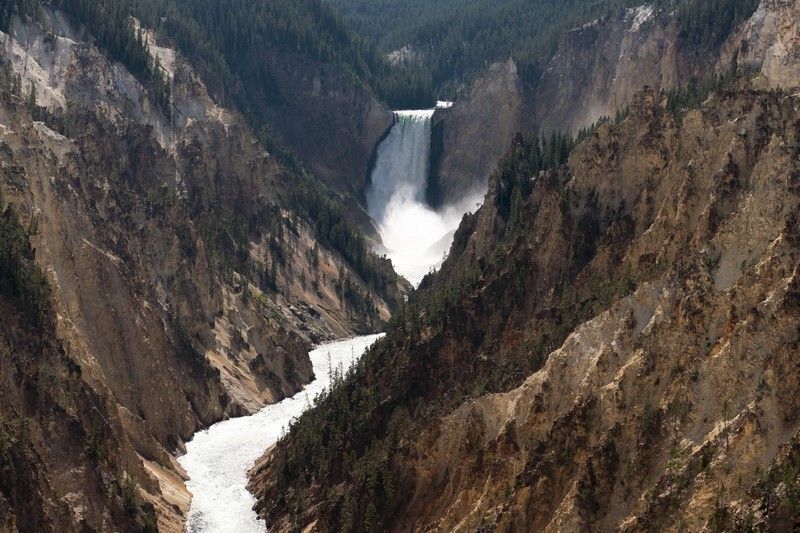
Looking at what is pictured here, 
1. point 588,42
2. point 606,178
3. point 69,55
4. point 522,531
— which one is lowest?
point 522,531

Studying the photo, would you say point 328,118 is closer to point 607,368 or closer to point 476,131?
point 476,131

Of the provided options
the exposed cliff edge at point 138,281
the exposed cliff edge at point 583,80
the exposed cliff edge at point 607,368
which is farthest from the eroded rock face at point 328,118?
the exposed cliff edge at point 607,368

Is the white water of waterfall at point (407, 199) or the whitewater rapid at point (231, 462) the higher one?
the white water of waterfall at point (407, 199)

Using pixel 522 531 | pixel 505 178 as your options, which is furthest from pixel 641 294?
pixel 505 178

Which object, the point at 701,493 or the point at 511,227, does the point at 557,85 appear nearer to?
the point at 511,227

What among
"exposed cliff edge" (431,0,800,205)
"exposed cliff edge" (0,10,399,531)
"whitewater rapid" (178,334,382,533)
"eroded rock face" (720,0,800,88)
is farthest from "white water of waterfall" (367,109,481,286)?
"whitewater rapid" (178,334,382,533)

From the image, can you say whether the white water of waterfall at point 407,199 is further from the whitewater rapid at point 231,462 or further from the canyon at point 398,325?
the whitewater rapid at point 231,462
